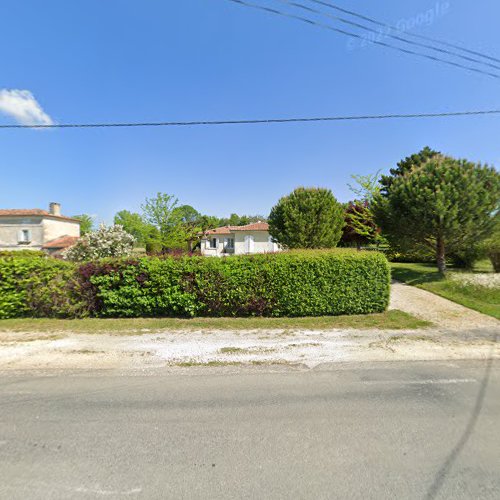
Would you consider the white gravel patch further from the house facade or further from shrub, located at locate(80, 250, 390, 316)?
the house facade

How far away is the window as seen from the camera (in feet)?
109

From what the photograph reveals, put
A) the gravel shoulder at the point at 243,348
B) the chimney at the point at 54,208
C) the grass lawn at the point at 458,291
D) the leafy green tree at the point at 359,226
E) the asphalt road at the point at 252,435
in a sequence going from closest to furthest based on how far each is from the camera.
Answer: the asphalt road at the point at 252,435 < the gravel shoulder at the point at 243,348 < the grass lawn at the point at 458,291 < the leafy green tree at the point at 359,226 < the chimney at the point at 54,208

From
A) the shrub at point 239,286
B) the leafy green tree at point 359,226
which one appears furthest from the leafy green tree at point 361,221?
the shrub at point 239,286

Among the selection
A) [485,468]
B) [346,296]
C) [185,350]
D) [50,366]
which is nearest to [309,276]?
[346,296]

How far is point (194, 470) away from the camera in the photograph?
216 cm

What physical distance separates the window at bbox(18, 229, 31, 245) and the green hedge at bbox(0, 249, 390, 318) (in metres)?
34.7

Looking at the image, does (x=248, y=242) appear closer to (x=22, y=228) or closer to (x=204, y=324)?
(x=204, y=324)

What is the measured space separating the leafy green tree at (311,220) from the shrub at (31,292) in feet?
37.0

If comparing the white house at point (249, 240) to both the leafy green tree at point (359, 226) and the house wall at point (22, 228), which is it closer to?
the leafy green tree at point (359, 226)

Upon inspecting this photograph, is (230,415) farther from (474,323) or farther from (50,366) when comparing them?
(474,323)

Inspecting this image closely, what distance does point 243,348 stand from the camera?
5.02m

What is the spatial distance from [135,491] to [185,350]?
3015mm

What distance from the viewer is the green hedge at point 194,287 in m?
7.06

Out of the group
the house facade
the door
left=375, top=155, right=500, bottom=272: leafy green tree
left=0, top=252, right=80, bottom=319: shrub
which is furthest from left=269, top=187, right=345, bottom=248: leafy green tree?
the house facade
